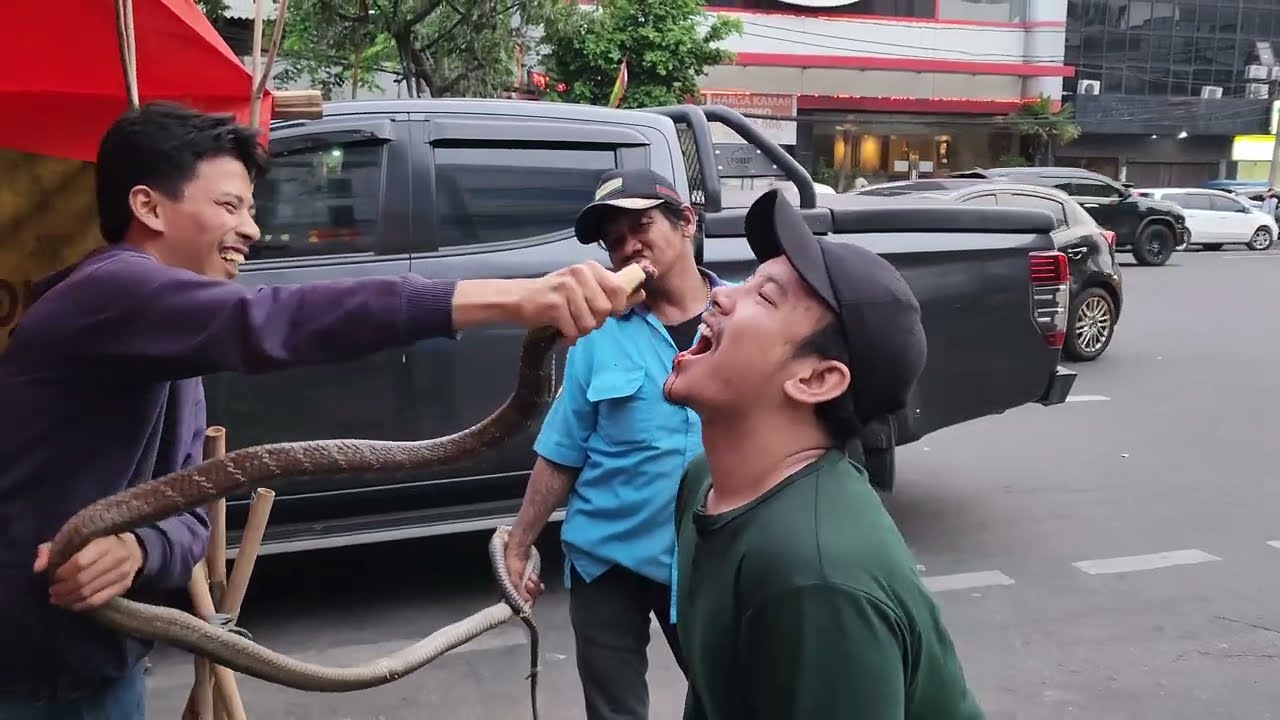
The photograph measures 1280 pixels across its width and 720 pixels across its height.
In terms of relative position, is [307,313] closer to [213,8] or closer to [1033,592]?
[1033,592]

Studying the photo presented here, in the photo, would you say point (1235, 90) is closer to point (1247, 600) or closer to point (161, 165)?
point (1247, 600)

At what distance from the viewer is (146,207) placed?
174cm

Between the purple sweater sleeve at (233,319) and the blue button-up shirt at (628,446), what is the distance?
1288 millimetres

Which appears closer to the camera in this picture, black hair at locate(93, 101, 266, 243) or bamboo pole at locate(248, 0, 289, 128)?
black hair at locate(93, 101, 266, 243)

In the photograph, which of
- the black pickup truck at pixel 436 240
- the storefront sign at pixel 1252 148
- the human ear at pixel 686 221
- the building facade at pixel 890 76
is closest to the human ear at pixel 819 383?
the human ear at pixel 686 221

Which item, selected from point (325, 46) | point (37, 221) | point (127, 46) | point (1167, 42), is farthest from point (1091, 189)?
point (1167, 42)

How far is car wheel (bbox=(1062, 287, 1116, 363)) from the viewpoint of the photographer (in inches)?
410

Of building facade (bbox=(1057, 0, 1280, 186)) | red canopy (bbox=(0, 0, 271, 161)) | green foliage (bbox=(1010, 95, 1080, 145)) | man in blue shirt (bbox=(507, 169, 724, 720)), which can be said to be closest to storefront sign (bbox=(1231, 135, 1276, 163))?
building facade (bbox=(1057, 0, 1280, 186))

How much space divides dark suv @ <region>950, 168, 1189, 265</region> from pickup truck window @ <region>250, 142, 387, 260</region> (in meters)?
15.8

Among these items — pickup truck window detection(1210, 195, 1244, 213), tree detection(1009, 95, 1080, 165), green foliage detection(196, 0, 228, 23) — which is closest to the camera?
green foliage detection(196, 0, 228, 23)

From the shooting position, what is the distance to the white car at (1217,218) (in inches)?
963

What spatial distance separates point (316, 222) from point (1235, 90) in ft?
142

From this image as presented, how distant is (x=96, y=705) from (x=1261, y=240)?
27.7 meters

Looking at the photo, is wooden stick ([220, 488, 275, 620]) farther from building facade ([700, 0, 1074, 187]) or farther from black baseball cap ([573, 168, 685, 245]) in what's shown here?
building facade ([700, 0, 1074, 187])
